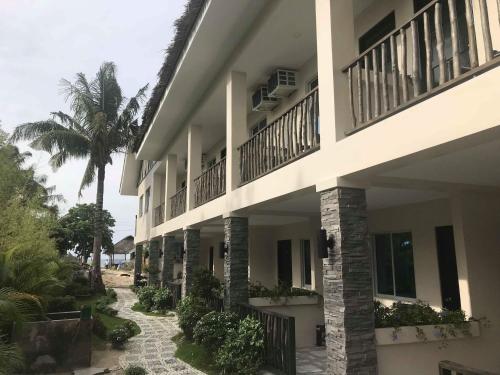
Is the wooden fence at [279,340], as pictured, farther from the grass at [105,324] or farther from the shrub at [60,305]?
the shrub at [60,305]

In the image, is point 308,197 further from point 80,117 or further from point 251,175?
point 80,117

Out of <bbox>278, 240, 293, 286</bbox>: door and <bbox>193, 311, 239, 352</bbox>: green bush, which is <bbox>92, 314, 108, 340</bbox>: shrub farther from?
<bbox>278, 240, 293, 286</bbox>: door

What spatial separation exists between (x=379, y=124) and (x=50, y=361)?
7.92 meters

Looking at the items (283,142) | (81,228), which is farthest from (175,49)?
(81,228)

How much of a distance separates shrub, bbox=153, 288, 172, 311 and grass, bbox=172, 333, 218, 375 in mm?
5343

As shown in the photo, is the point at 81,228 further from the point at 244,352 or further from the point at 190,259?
the point at 244,352

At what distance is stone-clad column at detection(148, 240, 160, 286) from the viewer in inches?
778

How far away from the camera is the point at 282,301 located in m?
9.22

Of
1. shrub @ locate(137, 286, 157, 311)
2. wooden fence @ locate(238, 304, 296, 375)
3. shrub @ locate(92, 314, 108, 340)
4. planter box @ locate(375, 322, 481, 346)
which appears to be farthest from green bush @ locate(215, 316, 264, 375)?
shrub @ locate(137, 286, 157, 311)

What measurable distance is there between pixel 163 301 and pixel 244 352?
8809 mm

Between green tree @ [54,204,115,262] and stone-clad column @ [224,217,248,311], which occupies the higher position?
green tree @ [54,204,115,262]

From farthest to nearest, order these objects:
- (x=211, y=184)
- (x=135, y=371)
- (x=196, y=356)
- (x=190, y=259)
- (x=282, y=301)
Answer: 1. (x=190, y=259)
2. (x=211, y=184)
3. (x=282, y=301)
4. (x=196, y=356)
5. (x=135, y=371)

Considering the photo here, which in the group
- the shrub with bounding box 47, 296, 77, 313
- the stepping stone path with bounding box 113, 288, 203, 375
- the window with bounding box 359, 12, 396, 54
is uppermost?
the window with bounding box 359, 12, 396, 54

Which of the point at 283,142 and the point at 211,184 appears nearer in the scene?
the point at 283,142
